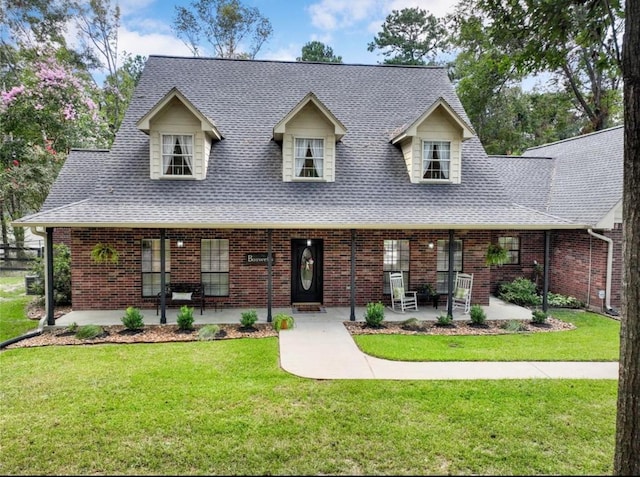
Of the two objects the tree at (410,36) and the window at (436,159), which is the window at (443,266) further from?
the tree at (410,36)

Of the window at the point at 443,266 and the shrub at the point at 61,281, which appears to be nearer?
the shrub at the point at 61,281

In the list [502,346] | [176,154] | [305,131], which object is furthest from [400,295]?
[176,154]

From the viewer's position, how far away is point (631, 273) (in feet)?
12.1

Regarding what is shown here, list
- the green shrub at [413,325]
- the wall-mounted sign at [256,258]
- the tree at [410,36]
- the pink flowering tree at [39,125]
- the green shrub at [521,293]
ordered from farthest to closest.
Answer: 1. the tree at [410,36]
2. the pink flowering tree at [39,125]
3. the green shrub at [521,293]
4. the wall-mounted sign at [256,258]
5. the green shrub at [413,325]

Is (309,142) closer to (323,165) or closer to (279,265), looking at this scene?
(323,165)

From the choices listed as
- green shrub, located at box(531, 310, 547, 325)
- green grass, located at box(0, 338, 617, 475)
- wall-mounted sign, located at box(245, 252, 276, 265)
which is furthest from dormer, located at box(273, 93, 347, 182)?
green shrub, located at box(531, 310, 547, 325)

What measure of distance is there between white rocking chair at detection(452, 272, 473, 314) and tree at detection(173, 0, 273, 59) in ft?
74.9

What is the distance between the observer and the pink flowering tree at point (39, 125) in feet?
64.2

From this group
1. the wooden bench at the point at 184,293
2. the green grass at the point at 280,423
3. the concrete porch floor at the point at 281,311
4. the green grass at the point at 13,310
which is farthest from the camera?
the wooden bench at the point at 184,293

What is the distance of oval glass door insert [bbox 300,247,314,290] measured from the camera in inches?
473

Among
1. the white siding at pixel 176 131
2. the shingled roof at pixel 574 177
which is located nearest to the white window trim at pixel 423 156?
the shingled roof at pixel 574 177

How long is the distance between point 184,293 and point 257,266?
2.11 meters

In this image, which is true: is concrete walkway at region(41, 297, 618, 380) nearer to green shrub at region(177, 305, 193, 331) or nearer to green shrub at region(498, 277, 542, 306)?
green shrub at region(177, 305, 193, 331)

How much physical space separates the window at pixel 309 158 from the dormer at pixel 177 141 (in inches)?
99.5
